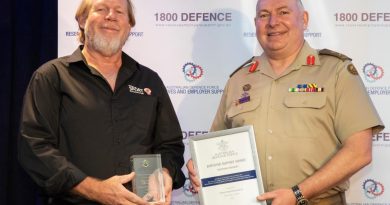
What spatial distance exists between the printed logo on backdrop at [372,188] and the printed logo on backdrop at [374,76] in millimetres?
640

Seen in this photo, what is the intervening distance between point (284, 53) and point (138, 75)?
2.80 ft

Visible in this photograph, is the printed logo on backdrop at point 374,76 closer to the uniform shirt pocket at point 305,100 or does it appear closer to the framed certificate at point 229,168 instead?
the uniform shirt pocket at point 305,100

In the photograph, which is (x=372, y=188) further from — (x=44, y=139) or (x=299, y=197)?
(x=44, y=139)

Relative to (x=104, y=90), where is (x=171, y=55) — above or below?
above

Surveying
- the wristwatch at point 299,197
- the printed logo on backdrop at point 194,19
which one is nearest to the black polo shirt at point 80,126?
the wristwatch at point 299,197

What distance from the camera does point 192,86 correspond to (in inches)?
150

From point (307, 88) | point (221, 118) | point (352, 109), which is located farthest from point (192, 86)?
point (352, 109)

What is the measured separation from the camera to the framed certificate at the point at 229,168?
2.61 meters

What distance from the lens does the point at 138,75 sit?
2973 millimetres

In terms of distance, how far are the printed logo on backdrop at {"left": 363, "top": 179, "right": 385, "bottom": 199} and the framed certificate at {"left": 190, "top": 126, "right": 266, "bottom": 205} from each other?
1.36 m

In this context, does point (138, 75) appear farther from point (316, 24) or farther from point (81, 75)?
point (316, 24)

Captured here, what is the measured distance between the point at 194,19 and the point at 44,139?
1.66m

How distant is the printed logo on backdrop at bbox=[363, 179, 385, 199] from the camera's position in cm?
361

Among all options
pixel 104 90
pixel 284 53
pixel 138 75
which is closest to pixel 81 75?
pixel 104 90
